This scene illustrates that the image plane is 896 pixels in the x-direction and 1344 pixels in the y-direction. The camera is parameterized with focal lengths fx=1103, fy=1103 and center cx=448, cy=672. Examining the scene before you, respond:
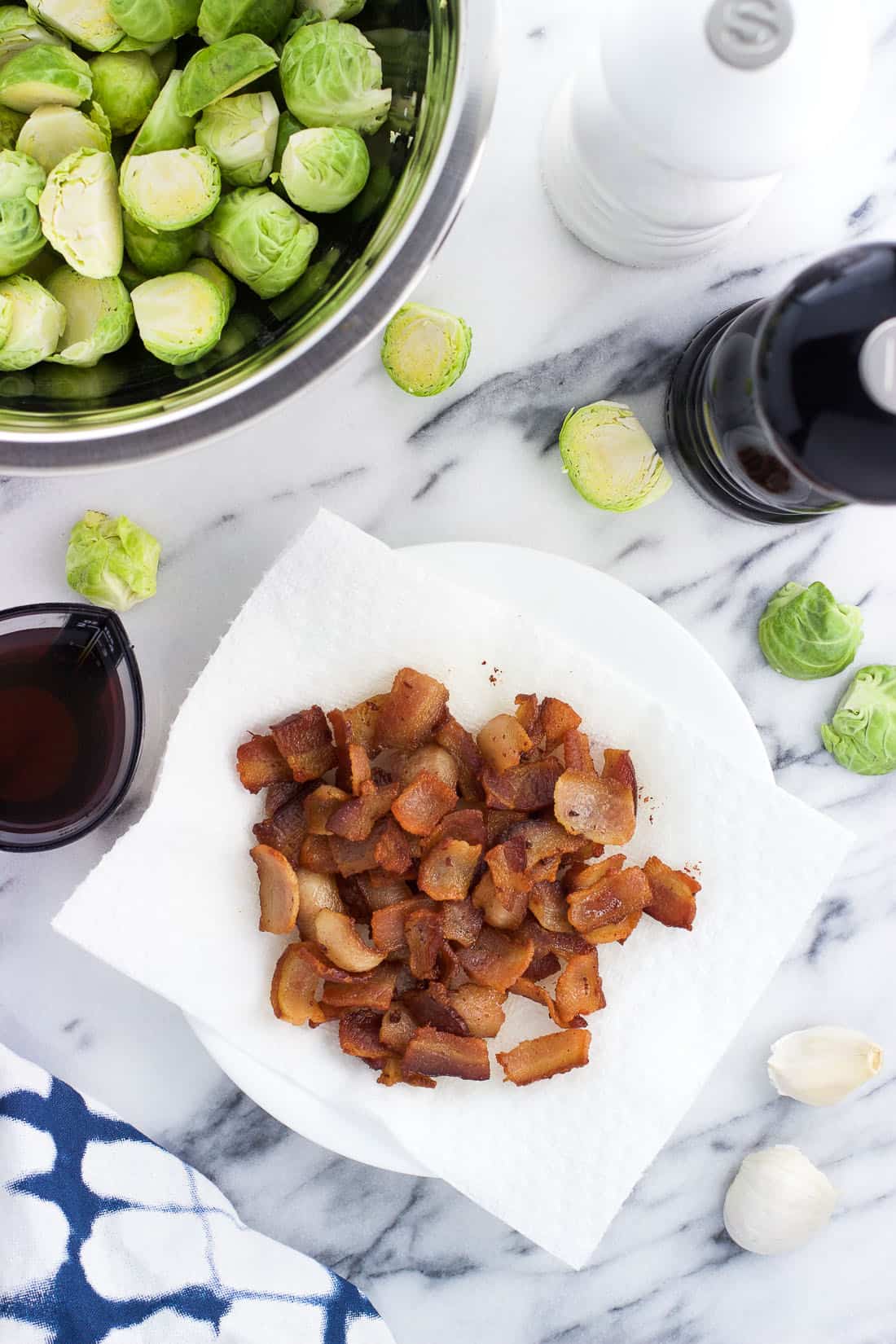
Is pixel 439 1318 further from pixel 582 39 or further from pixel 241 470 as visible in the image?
pixel 582 39

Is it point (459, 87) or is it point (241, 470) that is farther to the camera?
point (241, 470)

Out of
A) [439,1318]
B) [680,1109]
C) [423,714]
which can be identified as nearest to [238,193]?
[423,714]

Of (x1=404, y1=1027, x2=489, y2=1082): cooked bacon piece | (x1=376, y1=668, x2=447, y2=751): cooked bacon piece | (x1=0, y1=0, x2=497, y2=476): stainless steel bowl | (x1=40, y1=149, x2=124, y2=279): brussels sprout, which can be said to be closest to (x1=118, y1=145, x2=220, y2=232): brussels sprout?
(x1=40, y1=149, x2=124, y2=279): brussels sprout

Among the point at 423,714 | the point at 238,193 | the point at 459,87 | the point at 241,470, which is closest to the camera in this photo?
the point at 459,87

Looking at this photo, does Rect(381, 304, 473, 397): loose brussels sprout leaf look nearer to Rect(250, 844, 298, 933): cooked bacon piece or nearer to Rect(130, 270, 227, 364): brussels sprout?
Rect(130, 270, 227, 364): brussels sprout

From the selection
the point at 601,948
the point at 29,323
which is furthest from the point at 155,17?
the point at 601,948

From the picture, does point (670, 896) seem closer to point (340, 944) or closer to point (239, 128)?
point (340, 944)

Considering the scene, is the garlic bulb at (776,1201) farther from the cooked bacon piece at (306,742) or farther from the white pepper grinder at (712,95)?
the white pepper grinder at (712,95)

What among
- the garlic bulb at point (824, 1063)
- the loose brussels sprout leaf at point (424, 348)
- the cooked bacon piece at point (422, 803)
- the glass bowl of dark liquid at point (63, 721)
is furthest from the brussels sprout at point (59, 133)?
the garlic bulb at point (824, 1063)
